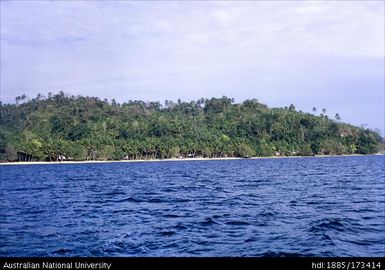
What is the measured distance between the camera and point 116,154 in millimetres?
159125

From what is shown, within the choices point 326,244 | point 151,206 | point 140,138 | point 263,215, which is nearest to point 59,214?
point 151,206
